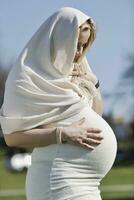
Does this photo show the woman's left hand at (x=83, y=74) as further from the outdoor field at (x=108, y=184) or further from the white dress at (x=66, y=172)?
the outdoor field at (x=108, y=184)

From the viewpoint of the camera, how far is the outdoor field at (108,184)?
13148mm

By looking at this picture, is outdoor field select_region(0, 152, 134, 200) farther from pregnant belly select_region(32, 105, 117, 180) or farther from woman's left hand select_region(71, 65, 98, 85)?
pregnant belly select_region(32, 105, 117, 180)

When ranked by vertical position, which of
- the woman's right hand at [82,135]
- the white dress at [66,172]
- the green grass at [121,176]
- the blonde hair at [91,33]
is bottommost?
the green grass at [121,176]

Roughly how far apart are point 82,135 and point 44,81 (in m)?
0.24

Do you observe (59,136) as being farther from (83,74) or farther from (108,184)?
(108,184)

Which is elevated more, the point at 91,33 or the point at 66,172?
the point at 91,33

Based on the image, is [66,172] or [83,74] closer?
[66,172]

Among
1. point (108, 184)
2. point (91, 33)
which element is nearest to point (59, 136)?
point (91, 33)

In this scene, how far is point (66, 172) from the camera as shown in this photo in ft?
9.21

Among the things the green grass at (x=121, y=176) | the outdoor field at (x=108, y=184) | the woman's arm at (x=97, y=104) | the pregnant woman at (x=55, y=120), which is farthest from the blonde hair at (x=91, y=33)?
the green grass at (x=121, y=176)

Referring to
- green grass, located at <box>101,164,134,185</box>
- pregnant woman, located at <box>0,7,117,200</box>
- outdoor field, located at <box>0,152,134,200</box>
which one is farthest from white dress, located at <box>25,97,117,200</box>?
green grass, located at <box>101,164,134,185</box>

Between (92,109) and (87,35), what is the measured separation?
286 millimetres

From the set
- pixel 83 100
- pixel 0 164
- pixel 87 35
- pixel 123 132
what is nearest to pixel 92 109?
pixel 83 100

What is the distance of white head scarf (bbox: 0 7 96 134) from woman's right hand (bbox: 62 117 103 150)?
5 centimetres
